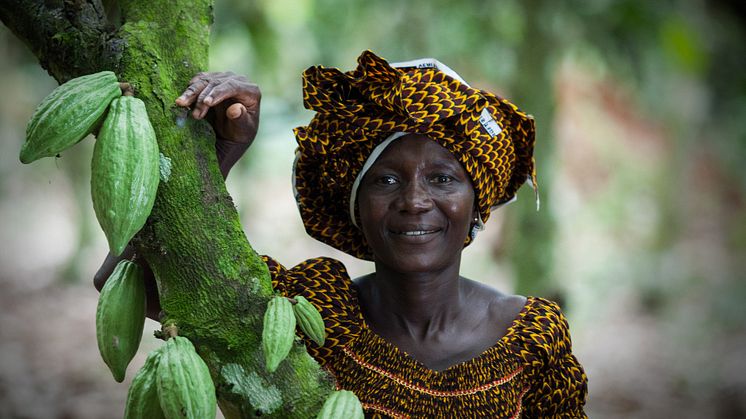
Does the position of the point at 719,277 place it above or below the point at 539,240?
above

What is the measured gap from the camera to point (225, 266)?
4.44ft

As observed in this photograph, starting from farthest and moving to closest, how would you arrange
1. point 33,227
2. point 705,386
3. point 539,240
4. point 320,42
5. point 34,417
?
1. point 33,227
2. point 320,42
3. point 705,386
4. point 34,417
5. point 539,240

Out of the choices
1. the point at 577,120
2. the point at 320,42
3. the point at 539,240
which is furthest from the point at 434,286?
the point at 577,120

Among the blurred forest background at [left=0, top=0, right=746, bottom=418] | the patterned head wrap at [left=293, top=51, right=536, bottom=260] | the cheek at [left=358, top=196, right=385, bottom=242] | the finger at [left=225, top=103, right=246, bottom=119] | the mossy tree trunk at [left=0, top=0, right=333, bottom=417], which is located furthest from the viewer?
the blurred forest background at [left=0, top=0, right=746, bottom=418]

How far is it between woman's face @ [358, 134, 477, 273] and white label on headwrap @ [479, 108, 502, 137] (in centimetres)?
11

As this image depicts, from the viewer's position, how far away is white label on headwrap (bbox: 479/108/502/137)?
189 cm

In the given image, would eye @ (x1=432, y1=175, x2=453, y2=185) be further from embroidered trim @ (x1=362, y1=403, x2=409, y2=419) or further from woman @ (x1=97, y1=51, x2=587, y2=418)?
embroidered trim @ (x1=362, y1=403, x2=409, y2=419)

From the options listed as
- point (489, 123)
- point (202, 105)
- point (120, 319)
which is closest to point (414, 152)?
point (489, 123)

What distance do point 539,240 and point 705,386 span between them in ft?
8.59

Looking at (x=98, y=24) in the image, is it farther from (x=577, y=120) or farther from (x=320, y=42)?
(x=577, y=120)

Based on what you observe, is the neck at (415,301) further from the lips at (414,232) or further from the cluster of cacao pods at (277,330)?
the cluster of cacao pods at (277,330)

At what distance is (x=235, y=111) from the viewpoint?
1.50 metres

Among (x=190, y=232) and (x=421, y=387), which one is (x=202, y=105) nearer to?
(x=190, y=232)

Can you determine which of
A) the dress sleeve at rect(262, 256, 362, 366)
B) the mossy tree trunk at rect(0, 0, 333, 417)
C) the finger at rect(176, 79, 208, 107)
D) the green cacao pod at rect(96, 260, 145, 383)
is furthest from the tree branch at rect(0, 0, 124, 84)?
the dress sleeve at rect(262, 256, 362, 366)
